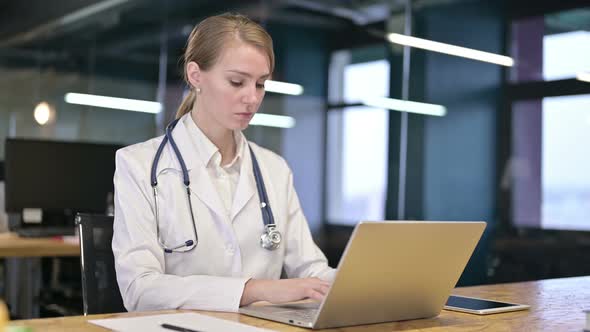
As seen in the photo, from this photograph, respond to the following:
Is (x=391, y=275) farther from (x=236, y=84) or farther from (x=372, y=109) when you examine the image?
(x=372, y=109)

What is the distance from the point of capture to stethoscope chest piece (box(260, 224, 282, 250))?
1.97 meters

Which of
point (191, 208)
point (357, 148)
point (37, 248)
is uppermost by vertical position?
point (357, 148)

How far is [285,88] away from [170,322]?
4.53m

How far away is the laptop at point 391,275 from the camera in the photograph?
1307 mm

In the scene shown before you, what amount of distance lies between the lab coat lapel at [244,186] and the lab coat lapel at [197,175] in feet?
0.15

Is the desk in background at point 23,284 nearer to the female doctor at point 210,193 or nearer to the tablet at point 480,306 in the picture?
the female doctor at point 210,193

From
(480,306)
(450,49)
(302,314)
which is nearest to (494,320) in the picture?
(480,306)

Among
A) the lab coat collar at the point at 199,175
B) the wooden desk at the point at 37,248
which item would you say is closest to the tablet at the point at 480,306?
the lab coat collar at the point at 199,175

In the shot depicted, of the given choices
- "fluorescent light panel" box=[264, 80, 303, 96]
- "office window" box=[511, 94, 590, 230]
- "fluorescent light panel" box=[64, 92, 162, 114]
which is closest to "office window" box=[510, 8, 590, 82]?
"office window" box=[511, 94, 590, 230]

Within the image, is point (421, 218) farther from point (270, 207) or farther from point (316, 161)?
point (270, 207)

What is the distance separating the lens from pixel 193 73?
6.70ft

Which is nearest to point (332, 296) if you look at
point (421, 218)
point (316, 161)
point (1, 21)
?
point (421, 218)

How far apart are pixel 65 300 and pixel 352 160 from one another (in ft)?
7.78

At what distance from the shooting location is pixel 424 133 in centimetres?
527
